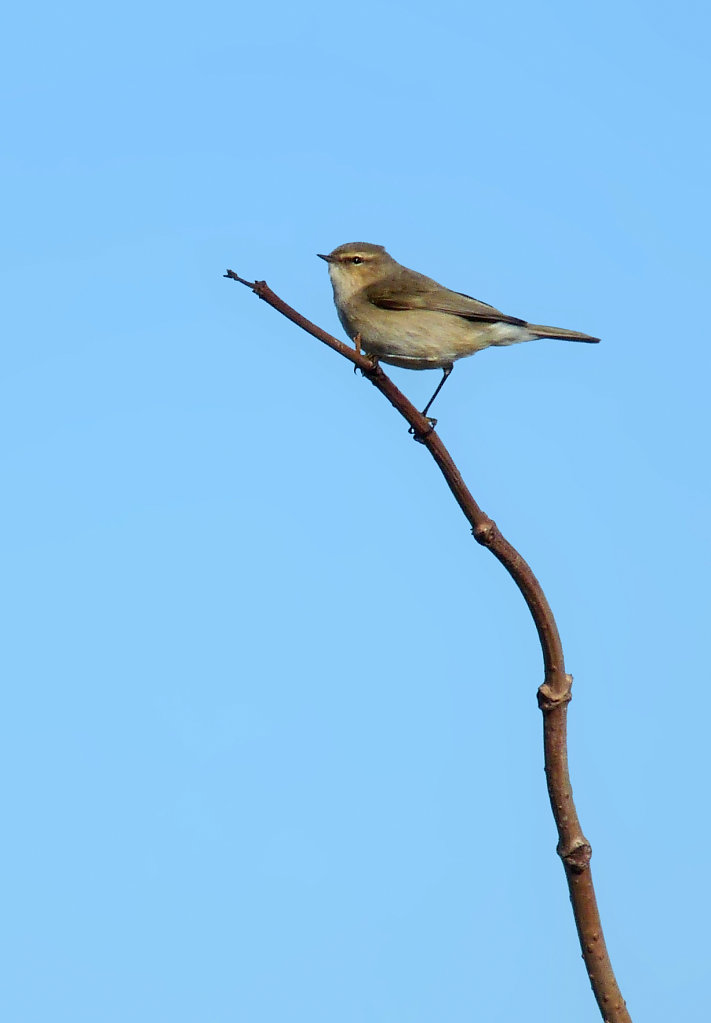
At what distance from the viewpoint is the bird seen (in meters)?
9.30

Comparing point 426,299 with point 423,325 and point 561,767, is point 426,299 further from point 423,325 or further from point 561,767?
point 561,767

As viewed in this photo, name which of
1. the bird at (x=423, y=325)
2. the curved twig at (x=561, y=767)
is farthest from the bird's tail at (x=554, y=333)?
the curved twig at (x=561, y=767)

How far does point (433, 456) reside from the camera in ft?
14.5

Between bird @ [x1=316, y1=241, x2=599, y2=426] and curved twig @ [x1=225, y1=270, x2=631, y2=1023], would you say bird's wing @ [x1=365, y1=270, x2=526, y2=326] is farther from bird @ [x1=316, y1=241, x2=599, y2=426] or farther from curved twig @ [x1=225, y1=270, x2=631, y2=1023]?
curved twig @ [x1=225, y1=270, x2=631, y2=1023]

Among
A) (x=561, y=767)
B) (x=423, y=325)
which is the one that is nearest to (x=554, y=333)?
(x=423, y=325)

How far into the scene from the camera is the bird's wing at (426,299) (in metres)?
9.49

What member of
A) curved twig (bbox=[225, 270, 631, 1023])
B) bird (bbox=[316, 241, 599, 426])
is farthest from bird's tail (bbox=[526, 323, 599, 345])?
curved twig (bbox=[225, 270, 631, 1023])

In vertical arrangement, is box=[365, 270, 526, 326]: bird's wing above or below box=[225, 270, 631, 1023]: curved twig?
above

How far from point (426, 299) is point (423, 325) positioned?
0.49 meters

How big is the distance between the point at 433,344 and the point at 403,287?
0.90 metres

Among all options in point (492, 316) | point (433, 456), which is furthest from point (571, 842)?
point (492, 316)

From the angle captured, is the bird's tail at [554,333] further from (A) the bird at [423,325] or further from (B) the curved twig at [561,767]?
(B) the curved twig at [561,767]

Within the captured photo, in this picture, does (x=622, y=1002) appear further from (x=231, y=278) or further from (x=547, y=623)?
(x=231, y=278)

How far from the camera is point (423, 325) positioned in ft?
30.6
